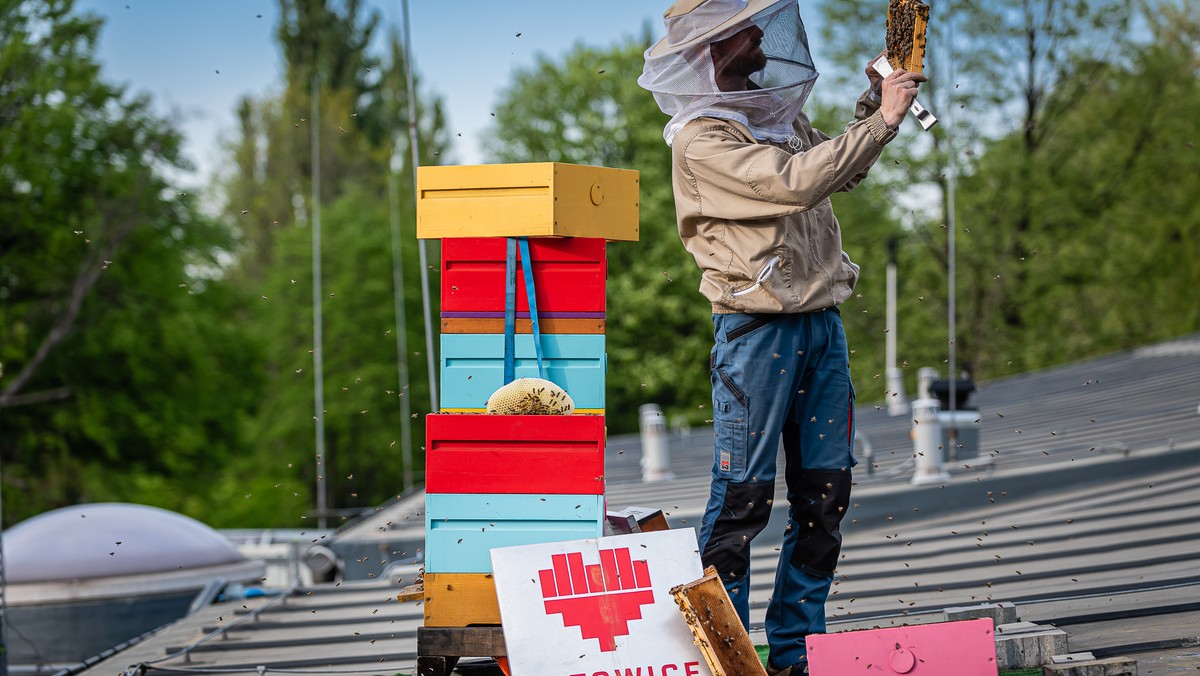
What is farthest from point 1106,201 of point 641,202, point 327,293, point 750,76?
point 750,76

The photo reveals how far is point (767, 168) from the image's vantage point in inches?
120

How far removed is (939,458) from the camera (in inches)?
334

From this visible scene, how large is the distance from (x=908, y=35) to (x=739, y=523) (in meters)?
1.33

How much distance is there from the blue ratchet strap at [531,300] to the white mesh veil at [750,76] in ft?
1.68

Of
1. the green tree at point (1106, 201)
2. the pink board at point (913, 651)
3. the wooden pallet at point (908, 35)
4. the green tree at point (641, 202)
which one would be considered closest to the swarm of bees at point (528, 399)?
the pink board at point (913, 651)

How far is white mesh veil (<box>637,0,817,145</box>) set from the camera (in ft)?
10.7

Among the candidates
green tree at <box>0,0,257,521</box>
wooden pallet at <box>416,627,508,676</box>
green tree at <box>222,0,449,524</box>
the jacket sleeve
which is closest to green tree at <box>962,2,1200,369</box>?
green tree at <box>222,0,449,524</box>

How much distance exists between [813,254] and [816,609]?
948 mm

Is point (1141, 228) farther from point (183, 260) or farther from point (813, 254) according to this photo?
point (813, 254)

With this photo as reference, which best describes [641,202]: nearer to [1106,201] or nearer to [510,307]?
[1106,201]

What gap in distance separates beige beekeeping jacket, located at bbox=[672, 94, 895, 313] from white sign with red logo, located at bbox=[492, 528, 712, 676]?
0.69 meters

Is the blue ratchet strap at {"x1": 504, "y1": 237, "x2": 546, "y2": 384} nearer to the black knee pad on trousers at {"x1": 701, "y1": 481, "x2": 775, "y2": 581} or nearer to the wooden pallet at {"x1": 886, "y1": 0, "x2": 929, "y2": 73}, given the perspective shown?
the black knee pad on trousers at {"x1": 701, "y1": 481, "x2": 775, "y2": 581}

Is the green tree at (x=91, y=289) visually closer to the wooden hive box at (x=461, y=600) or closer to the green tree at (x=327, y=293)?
the green tree at (x=327, y=293)

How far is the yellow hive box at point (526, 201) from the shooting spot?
11.1 feet
